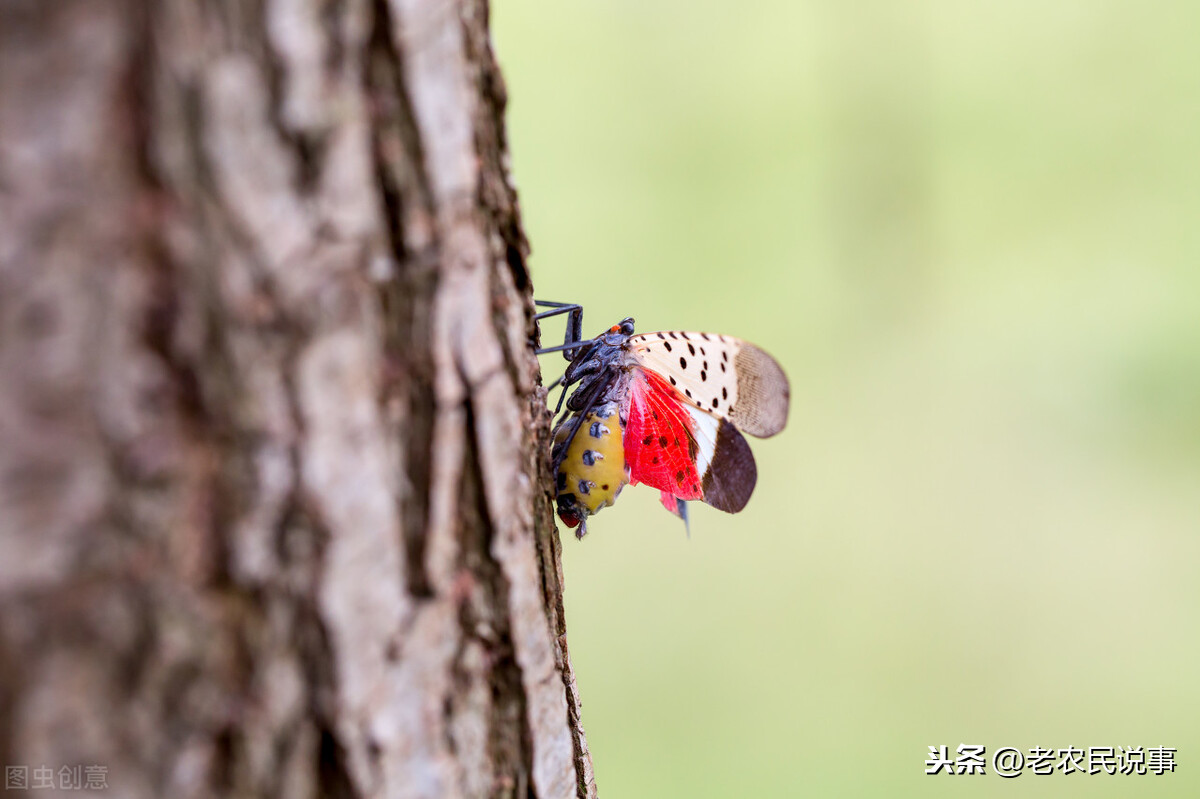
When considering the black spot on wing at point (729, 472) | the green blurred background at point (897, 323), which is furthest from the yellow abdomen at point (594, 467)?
the green blurred background at point (897, 323)

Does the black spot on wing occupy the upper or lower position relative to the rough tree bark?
lower

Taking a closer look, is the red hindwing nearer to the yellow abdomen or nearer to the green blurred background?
the yellow abdomen

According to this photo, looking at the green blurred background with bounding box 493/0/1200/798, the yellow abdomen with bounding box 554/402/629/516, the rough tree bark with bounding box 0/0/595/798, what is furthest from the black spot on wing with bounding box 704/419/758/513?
the green blurred background with bounding box 493/0/1200/798

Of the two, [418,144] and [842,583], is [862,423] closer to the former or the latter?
[842,583]

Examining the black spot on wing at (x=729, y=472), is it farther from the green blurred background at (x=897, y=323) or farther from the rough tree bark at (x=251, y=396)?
the green blurred background at (x=897, y=323)

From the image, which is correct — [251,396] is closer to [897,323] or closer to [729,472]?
[729,472]

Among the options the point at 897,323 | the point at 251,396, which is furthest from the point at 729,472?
the point at 897,323

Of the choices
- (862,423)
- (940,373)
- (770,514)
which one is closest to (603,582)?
(770,514)
